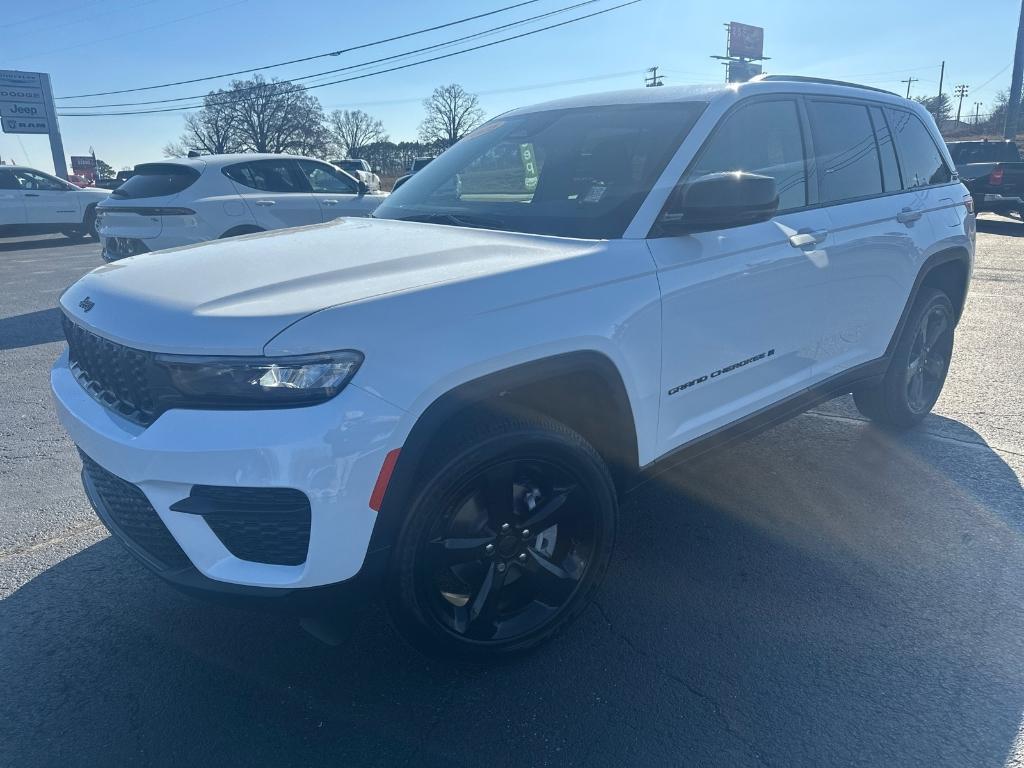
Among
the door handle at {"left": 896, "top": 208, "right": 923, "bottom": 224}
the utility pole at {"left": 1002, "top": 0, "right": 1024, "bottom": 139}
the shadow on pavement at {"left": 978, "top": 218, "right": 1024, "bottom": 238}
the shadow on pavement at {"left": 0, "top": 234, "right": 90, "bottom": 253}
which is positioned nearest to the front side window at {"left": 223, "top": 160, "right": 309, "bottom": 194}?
the door handle at {"left": 896, "top": 208, "right": 923, "bottom": 224}

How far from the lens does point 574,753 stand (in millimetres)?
2209

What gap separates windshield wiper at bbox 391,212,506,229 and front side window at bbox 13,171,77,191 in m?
16.7

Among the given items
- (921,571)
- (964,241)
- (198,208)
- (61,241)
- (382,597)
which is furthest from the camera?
(61,241)

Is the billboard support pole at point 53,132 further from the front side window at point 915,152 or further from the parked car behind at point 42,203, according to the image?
the front side window at point 915,152

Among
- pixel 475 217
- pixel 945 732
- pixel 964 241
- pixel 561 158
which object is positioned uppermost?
pixel 561 158

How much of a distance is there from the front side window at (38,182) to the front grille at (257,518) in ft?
58.5

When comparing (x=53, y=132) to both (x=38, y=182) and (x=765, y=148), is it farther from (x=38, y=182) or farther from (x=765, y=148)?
(x=765, y=148)

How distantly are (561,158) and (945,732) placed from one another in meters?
2.52

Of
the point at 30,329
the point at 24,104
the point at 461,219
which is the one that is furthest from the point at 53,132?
the point at 461,219

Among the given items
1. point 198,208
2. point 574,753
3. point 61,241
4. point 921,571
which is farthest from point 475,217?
point 61,241

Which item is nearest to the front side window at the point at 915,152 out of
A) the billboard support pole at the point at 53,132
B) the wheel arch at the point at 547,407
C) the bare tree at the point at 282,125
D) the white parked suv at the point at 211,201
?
the wheel arch at the point at 547,407

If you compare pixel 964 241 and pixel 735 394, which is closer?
pixel 735 394

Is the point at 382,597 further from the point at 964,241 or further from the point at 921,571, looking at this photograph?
the point at 964,241

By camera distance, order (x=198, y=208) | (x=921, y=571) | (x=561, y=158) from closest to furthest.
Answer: (x=921, y=571)
(x=561, y=158)
(x=198, y=208)
